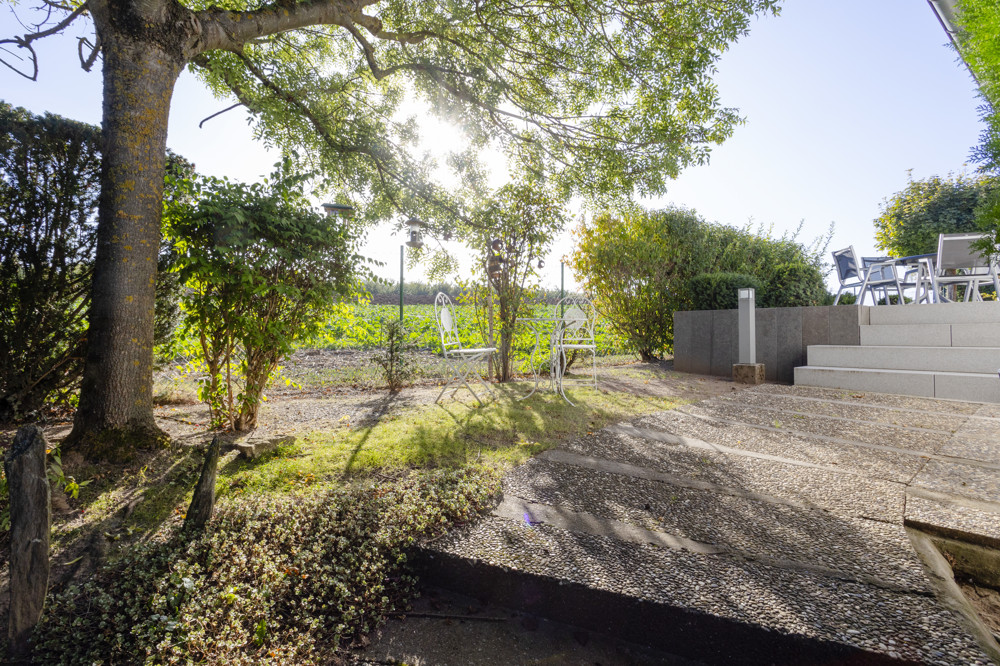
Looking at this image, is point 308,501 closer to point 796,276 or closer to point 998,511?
point 998,511

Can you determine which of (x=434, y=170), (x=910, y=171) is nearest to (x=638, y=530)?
(x=434, y=170)

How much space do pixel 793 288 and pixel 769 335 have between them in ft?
4.17

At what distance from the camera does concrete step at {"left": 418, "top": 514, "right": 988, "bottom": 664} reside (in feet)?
3.92

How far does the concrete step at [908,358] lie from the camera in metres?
5.03

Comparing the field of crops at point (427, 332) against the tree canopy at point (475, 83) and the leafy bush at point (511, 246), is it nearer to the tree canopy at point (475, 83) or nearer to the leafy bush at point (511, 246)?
the leafy bush at point (511, 246)

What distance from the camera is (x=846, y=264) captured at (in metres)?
6.78

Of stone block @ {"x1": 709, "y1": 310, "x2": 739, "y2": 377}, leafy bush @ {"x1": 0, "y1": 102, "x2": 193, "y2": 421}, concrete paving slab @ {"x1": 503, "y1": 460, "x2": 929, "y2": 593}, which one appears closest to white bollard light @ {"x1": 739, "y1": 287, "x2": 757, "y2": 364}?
stone block @ {"x1": 709, "y1": 310, "x2": 739, "y2": 377}

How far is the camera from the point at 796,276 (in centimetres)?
726

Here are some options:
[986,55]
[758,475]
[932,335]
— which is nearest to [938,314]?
[932,335]

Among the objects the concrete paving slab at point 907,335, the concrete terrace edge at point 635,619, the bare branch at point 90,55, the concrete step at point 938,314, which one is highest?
the bare branch at point 90,55

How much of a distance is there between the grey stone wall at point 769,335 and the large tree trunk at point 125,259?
6.61 metres

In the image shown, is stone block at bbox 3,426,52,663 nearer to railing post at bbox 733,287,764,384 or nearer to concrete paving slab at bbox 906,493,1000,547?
concrete paving slab at bbox 906,493,1000,547

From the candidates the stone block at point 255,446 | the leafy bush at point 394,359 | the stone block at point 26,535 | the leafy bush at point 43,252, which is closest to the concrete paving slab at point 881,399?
the leafy bush at point 394,359

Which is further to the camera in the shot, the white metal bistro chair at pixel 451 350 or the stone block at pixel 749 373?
the stone block at pixel 749 373
